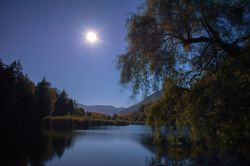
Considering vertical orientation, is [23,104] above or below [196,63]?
above

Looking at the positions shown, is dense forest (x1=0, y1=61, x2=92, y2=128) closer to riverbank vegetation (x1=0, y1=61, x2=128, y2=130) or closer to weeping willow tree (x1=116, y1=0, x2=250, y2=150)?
riverbank vegetation (x1=0, y1=61, x2=128, y2=130)

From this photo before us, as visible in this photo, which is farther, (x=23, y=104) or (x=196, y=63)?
(x=23, y=104)

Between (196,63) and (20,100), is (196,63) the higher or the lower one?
the lower one

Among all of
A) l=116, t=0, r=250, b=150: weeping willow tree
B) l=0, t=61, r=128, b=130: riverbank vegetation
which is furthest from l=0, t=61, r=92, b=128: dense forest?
l=116, t=0, r=250, b=150: weeping willow tree

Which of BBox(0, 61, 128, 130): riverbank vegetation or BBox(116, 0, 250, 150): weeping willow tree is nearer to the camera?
BBox(116, 0, 250, 150): weeping willow tree

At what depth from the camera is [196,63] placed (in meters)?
10.3

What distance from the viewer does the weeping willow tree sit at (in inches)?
336

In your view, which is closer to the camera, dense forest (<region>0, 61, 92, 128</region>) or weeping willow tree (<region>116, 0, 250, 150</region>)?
weeping willow tree (<region>116, 0, 250, 150</region>)

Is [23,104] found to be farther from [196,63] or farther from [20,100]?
[196,63]

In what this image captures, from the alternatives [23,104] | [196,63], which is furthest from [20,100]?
[196,63]

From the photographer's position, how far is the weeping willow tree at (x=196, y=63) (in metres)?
8.54

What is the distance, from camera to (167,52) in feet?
33.7

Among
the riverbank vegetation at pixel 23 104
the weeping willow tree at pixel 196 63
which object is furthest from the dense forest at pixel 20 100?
the weeping willow tree at pixel 196 63

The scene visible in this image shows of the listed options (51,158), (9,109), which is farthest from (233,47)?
(9,109)
